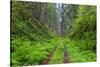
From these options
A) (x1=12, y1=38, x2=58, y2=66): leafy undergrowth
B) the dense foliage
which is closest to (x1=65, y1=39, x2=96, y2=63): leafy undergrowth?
the dense foliage

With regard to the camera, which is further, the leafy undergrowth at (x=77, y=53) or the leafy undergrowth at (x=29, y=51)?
the leafy undergrowth at (x=77, y=53)

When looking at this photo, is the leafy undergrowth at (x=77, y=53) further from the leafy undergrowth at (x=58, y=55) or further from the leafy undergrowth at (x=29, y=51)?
the leafy undergrowth at (x=29, y=51)

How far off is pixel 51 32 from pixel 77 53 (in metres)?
Result: 0.46

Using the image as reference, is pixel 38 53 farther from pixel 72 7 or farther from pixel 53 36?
pixel 72 7

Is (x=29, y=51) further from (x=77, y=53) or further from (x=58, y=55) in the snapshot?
(x=77, y=53)

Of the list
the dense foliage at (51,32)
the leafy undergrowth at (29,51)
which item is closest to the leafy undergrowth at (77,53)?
the dense foliage at (51,32)

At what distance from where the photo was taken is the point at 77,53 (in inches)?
94.5

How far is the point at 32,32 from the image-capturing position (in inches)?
88.2

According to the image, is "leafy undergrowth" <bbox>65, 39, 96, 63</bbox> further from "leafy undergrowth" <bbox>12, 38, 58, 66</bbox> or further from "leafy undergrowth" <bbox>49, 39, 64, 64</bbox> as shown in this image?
"leafy undergrowth" <bbox>12, 38, 58, 66</bbox>

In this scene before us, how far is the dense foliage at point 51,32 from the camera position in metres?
2.19
